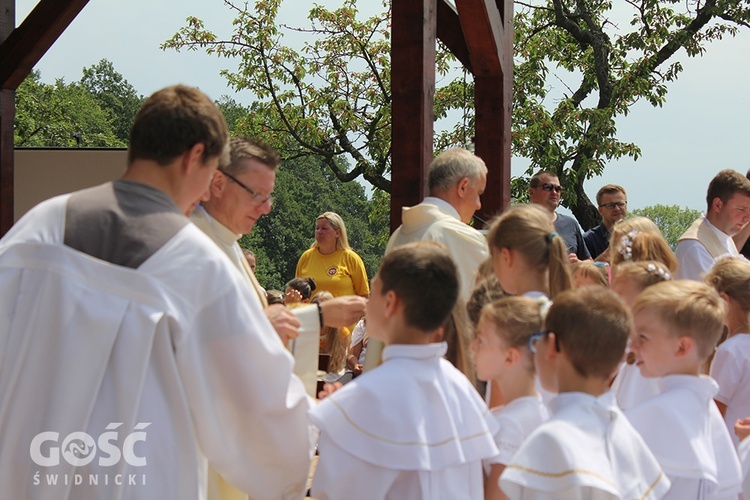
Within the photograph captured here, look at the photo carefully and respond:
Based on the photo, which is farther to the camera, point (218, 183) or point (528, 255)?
point (218, 183)

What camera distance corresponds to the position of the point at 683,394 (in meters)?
2.99

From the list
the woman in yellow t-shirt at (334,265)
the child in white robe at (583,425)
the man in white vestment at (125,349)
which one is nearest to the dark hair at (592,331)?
the child in white robe at (583,425)

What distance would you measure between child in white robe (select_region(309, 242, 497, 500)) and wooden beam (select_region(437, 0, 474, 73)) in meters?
4.67

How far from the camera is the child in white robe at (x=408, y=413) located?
2561 mm

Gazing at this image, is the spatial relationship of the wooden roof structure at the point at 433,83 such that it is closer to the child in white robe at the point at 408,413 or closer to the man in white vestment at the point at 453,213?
the man in white vestment at the point at 453,213

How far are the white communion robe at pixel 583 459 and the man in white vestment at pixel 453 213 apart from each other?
7.02 feet

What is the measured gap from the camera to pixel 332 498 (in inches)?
101

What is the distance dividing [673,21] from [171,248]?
52.6ft

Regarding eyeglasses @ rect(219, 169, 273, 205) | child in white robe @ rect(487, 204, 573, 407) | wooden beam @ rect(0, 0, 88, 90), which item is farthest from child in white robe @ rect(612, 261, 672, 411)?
wooden beam @ rect(0, 0, 88, 90)

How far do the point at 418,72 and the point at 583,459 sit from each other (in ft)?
10.5

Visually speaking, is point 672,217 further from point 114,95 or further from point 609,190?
point 609,190

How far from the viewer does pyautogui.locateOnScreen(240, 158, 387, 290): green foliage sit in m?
45.9

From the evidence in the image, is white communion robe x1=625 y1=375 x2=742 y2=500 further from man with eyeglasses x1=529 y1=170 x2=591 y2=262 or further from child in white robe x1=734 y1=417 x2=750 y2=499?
man with eyeglasses x1=529 y1=170 x2=591 y2=262

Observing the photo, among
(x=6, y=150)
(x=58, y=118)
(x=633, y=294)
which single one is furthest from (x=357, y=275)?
(x=58, y=118)
